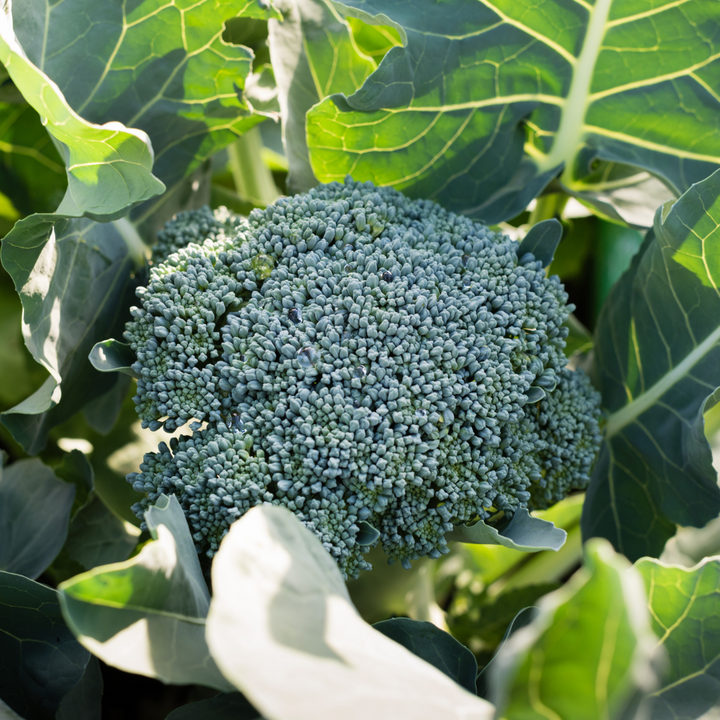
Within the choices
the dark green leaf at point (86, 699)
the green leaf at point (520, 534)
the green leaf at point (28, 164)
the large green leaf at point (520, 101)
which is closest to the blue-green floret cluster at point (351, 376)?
the green leaf at point (520, 534)

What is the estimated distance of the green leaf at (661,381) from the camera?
2.60 feet

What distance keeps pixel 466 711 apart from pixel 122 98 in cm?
93

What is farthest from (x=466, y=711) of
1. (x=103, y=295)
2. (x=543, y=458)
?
(x=103, y=295)

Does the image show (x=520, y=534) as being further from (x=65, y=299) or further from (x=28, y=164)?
(x=28, y=164)

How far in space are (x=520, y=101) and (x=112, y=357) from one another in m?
0.77

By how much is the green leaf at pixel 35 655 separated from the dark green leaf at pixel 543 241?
31.8 inches

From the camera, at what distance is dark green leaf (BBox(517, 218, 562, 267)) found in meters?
0.85

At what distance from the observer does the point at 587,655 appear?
15.2 inches

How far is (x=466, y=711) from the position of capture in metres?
0.46

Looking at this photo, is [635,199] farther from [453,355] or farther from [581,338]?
[453,355]

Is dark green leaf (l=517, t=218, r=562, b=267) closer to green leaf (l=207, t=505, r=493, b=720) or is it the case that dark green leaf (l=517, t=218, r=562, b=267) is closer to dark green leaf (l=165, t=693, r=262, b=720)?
green leaf (l=207, t=505, r=493, b=720)

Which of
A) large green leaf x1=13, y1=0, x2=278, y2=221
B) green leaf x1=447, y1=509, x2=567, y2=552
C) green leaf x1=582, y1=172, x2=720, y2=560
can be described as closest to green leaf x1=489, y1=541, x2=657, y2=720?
green leaf x1=447, y1=509, x2=567, y2=552

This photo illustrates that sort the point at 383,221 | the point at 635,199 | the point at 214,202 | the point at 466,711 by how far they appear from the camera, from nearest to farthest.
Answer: the point at 466,711 < the point at 383,221 < the point at 635,199 < the point at 214,202

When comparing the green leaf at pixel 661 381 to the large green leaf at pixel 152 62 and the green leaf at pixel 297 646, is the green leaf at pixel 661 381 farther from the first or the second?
the large green leaf at pixel 152 62
